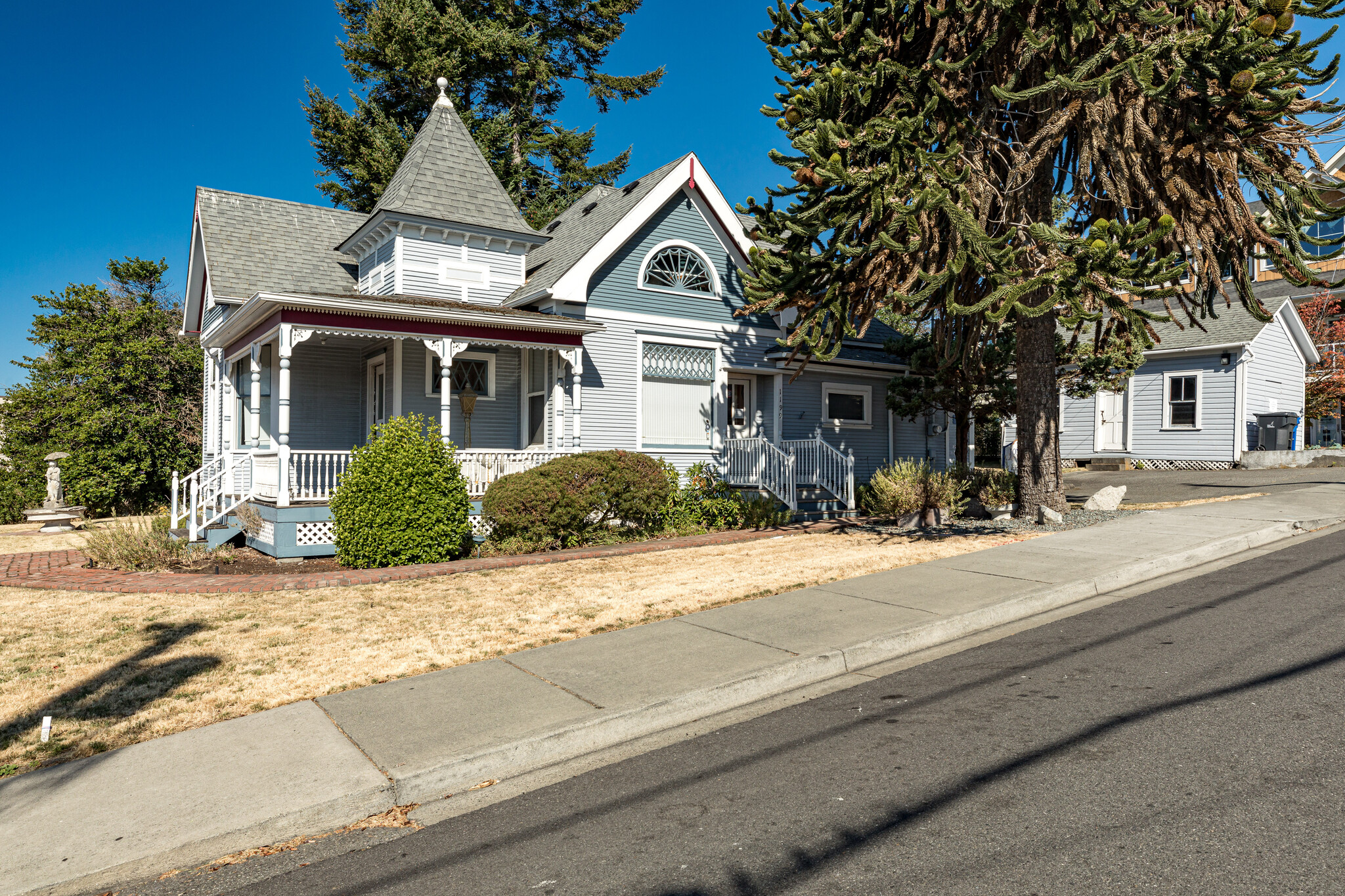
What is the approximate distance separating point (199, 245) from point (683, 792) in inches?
813

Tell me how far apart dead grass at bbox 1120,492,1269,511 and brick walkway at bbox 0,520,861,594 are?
719cm

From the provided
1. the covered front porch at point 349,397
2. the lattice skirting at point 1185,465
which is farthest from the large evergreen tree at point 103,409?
the lattice skirting at point 1185,465

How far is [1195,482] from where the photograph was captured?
64.3 feet

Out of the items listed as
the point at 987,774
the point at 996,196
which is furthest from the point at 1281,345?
the point at 987,774


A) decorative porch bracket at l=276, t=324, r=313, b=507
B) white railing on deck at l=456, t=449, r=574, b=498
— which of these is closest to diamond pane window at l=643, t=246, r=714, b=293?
white railing on deck at l=456, t=449, r=574, b=498

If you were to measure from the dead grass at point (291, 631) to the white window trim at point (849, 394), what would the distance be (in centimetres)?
800

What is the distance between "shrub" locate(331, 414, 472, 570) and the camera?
10.7 m

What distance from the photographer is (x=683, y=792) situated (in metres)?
4.11

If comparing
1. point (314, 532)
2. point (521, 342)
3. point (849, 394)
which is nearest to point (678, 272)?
point (521, 342)

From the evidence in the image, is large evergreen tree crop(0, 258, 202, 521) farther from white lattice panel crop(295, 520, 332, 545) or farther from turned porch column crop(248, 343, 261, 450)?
white lattice panel crop(295, 520, 332, 545)

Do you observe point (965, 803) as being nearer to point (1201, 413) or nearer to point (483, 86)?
point (1201, 413)

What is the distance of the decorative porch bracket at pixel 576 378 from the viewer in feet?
48.0

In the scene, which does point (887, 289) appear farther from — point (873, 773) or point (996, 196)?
point (873, 773)

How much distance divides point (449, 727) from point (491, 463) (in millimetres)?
9183
